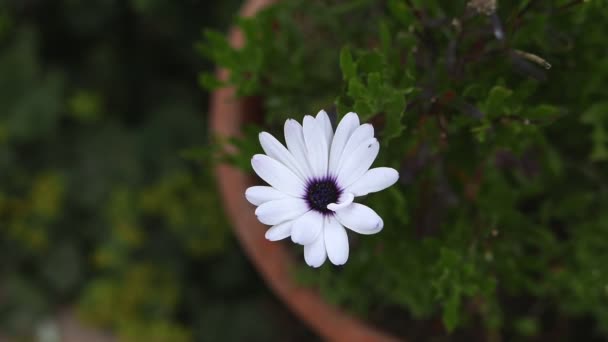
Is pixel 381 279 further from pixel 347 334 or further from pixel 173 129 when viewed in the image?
pixel 173 129

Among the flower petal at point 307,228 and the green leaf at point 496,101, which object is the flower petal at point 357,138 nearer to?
the flower petal at point 307,228

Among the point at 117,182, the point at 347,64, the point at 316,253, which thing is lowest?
the point at 316,253

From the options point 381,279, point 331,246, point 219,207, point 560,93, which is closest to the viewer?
point 331,246

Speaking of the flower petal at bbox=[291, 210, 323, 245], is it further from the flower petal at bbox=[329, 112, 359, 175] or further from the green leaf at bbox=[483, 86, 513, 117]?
the green leaf at bbox=[483, 86, 513, 117]

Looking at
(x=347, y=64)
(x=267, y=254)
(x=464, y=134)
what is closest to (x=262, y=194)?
(x=347, y=64)

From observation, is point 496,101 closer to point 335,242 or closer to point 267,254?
point 335,242

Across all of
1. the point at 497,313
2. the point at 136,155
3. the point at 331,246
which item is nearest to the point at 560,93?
the point at 497,313

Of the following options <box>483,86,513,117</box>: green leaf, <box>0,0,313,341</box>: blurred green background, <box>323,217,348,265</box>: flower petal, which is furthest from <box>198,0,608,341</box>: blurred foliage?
<box>0,0,313,341</box>: blurred green background
